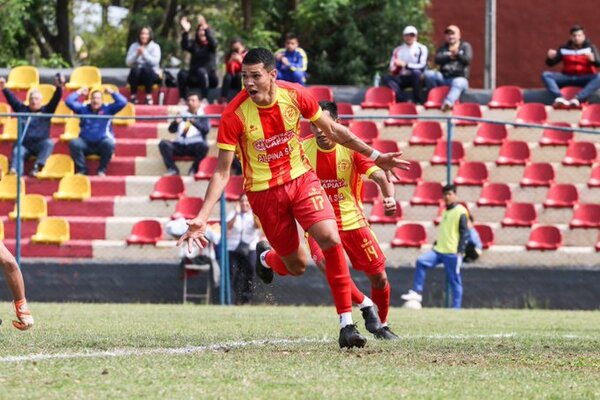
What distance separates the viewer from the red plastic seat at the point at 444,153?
22703 mm

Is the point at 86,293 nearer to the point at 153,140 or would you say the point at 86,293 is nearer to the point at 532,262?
the point at 153,140

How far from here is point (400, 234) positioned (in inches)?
837

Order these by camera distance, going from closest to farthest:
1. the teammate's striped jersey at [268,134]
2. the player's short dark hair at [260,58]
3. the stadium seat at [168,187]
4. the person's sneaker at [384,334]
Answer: the player's short dark hair at [260,58]
the teammate's striped jersey at [268,134]
the person's sneaker at [384,334]
the stadium seat at [168,187]

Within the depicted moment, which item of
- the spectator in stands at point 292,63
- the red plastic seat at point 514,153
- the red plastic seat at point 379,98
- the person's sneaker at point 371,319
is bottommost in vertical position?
the person's sneaker at point 371,319

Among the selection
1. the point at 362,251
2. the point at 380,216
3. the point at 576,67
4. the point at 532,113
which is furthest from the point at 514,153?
the point at 362,251

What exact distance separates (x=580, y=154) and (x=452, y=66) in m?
3.02

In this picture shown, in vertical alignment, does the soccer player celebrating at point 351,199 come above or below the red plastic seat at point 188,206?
above

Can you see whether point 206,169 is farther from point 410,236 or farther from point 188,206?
point 410,236

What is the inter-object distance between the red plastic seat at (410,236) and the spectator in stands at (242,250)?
232cm

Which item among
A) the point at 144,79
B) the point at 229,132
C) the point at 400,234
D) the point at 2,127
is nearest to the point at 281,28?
the point at 144,79

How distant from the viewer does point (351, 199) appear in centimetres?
1167

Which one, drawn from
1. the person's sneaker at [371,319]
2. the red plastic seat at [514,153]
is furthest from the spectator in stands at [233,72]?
the person's sneaker at [371,319]

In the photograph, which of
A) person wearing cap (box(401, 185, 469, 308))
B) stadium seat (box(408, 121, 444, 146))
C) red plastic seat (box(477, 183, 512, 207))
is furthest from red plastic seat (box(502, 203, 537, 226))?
stadium seat (box(408, 121, 444, 146))

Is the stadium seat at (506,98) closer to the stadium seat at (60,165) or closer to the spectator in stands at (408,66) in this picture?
the spectator in stands at (408,66)
